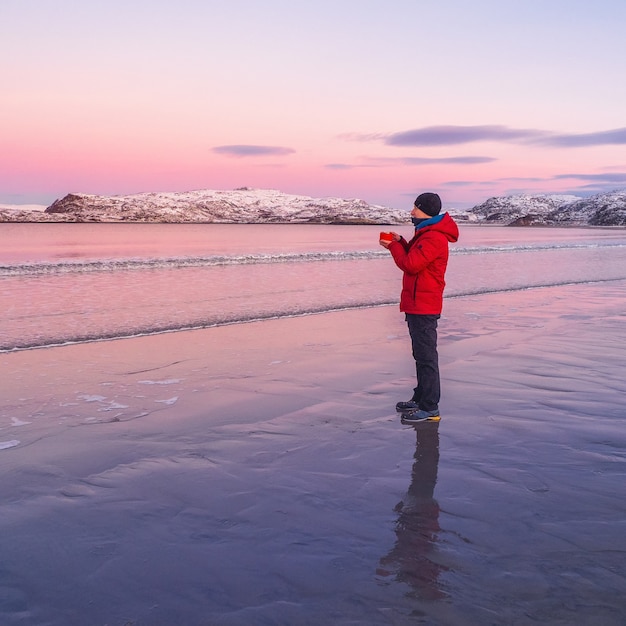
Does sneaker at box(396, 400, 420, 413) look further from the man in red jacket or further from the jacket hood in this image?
the jacket hood

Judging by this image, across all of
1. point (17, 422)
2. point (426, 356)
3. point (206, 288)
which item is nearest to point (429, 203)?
point (426, 356)

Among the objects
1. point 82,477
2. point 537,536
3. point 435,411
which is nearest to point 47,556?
point 82,477

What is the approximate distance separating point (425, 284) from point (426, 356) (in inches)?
32.6

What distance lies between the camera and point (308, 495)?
15.7ft

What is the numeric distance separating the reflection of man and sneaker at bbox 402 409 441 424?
106cm

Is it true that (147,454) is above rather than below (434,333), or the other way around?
below

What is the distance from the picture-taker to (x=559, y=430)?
6.40m

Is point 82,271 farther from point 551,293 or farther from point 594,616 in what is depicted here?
point 594,616

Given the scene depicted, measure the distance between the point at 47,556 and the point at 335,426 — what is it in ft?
11.0

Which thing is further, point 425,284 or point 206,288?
point 206,288

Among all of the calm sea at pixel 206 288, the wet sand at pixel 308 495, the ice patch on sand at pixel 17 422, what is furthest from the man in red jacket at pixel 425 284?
the calm sea at pixel 206 288

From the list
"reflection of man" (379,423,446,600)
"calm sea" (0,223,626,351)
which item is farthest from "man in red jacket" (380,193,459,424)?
"calm sea" (0,223,626,351)

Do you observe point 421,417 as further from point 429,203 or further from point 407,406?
point 429,203

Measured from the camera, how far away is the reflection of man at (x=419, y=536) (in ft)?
11.8
